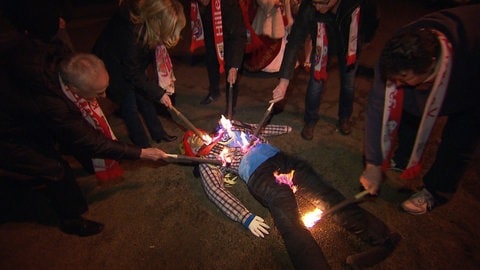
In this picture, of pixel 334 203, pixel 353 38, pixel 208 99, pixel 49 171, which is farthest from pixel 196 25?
pixel 334 203

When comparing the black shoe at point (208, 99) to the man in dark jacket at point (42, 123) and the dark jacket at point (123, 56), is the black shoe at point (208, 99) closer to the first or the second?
the dark jacket at point (123, 56)

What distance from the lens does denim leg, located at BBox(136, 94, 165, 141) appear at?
4301mm

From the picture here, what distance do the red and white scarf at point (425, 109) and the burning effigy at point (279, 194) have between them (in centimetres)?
68

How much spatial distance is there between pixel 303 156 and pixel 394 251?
1.65 m

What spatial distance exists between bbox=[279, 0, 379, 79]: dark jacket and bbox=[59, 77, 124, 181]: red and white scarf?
2260 millimetres

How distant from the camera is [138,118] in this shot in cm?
417

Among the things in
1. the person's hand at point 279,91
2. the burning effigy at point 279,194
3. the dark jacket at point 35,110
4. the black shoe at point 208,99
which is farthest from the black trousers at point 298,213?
the black shoe at point 208,99

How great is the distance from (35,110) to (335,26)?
331 cm

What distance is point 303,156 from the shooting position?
170 inches

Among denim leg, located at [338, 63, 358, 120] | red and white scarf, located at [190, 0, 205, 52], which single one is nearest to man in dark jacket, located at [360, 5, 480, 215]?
denim leg, located at [338, 63, 358, 120]

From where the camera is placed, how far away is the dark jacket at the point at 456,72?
2350mm

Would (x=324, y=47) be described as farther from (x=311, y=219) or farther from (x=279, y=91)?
(x=311, y=219)

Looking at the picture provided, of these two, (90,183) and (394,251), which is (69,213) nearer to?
(90,183)

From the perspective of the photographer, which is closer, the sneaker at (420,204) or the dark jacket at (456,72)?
the dark jacket at (456,72)
